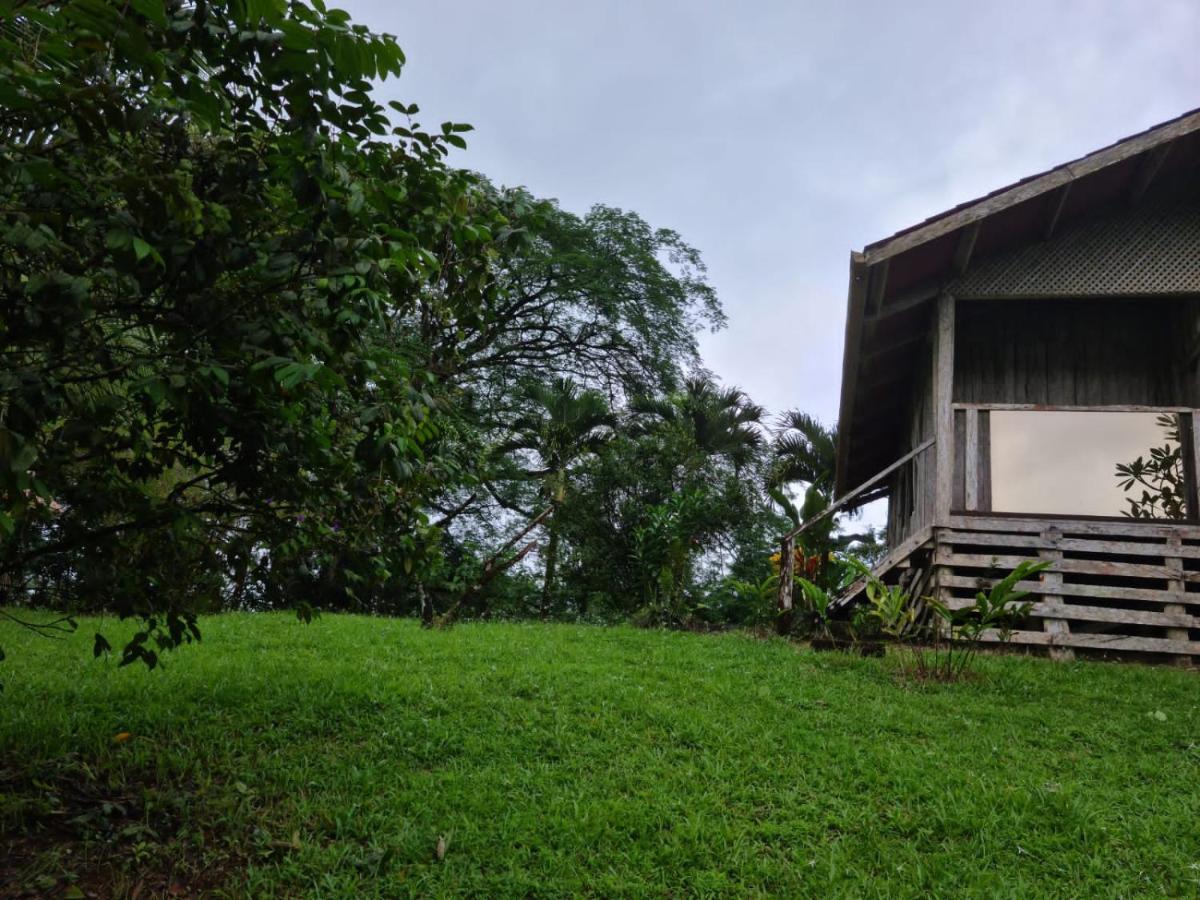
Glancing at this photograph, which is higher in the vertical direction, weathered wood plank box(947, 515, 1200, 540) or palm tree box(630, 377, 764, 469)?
palm tree box(630, 377, 764, 469)

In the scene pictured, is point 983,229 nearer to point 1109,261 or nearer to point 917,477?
point 1109,261

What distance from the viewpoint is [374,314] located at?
296 cm

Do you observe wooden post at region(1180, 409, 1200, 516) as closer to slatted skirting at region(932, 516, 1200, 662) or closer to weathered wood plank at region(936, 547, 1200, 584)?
slatted skirting at region(932, 516, 1200, 662)

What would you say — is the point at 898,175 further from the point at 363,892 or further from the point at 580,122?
the point at 363,892

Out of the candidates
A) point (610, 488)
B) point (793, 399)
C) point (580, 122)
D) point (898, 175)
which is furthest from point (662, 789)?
point (580, 122)

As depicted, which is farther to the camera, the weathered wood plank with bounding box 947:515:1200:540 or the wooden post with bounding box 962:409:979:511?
the wooden post with bounding box 962:409:979:511

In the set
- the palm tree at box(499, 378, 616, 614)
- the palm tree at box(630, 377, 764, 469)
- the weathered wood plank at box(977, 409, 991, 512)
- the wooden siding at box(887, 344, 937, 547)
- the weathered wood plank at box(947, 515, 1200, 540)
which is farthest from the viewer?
the palm tree at box(630, 377, 764, 469)

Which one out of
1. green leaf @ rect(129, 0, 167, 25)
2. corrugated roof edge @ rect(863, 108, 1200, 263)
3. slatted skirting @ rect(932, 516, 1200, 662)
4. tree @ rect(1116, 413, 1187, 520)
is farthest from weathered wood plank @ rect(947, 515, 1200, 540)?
green leaf @ rect(129, 0, 167, 25)

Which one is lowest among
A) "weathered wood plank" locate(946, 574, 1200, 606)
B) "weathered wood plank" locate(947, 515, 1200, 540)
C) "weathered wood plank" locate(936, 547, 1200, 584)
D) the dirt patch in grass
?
the dirt patch in grass

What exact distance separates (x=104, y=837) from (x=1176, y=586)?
29.0 feet

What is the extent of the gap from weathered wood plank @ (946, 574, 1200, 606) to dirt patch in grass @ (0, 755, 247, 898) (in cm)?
703

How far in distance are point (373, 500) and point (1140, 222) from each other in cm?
867

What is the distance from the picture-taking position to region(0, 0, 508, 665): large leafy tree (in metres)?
2.53

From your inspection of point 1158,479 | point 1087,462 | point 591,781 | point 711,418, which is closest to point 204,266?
point 591,781
